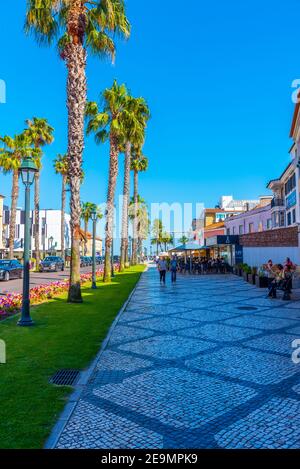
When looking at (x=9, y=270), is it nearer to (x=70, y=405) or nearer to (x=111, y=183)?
(x=111, y=183)

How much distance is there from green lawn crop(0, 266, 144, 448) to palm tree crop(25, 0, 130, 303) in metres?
3.22

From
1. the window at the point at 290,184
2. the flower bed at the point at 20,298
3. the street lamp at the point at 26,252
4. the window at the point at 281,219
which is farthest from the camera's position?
the window at the point at 281,219

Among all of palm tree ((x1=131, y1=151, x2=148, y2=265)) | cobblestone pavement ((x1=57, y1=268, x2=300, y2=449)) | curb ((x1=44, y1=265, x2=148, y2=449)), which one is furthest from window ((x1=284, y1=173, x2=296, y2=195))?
curb ((x1=44, y1=265, x2=148, y2=449))

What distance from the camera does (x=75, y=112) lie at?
1409cm

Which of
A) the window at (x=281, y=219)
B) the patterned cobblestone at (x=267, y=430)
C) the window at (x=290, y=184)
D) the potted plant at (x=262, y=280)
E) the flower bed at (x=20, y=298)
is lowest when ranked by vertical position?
the patterned cobblestone at (x=267, y=430)

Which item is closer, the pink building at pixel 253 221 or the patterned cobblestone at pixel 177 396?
the patterned cobblestone at pixel 177 396

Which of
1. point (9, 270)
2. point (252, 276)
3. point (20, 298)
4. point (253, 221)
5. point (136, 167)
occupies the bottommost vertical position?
point (20, 298)

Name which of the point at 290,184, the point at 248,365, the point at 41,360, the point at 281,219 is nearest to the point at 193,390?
the point at 248,365

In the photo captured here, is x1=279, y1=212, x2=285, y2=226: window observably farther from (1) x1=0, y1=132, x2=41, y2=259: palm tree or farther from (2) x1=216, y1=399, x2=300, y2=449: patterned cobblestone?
(2) x1=216, y1=399, x2=300, y2=449: patterned cobblestone

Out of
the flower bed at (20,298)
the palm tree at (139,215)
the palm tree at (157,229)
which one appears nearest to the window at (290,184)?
the palm tree at (139,215)

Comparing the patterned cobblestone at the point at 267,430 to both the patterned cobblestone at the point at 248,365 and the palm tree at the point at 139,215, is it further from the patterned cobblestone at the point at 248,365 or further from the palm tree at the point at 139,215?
the palm tree at the point at 139,215

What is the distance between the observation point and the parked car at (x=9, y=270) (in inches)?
1072

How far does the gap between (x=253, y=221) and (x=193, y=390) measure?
44.5m

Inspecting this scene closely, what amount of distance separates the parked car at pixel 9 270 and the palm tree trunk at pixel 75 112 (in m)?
15.1
